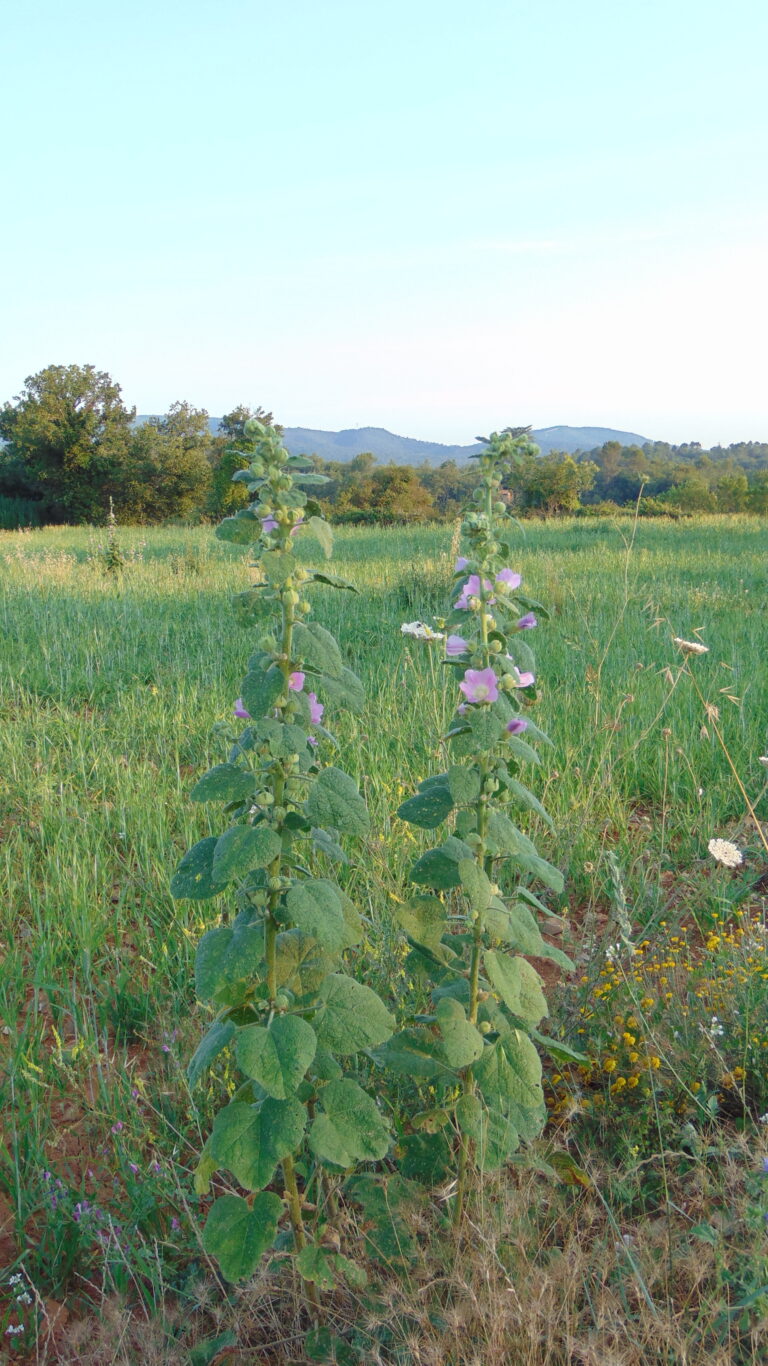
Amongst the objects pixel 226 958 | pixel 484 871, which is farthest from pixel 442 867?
pixel 226 958

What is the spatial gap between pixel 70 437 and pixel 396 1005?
40139mm

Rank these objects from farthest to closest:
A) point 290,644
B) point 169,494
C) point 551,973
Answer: point 169,494 < point 551,973 < point 290,644

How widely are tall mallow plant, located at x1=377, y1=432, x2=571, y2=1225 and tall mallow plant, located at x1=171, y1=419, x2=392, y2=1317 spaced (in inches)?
6.9

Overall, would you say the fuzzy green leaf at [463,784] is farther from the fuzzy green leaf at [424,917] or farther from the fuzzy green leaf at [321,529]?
the fuzzy green leaf at [321,529]

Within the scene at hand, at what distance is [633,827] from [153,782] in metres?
1.91

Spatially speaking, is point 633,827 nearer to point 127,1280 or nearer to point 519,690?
point 519,690

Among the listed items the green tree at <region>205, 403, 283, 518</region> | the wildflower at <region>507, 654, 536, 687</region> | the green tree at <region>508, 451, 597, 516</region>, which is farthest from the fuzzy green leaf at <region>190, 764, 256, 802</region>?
the green tree at <region>508, 451, 597, 516</region>

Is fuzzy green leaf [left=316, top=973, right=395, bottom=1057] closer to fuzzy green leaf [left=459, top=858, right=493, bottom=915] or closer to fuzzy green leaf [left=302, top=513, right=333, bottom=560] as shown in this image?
fuzzy green leaf [left=459, top=858, right=493, bottom=915]

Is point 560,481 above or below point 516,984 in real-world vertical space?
above

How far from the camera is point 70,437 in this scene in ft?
124

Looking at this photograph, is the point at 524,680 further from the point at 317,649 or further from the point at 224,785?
the point at 224,785

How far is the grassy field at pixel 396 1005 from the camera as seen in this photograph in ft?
4.64

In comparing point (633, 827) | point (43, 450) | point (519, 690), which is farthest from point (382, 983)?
point (43, 450)

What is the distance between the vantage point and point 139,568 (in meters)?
10.7
